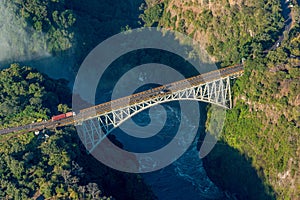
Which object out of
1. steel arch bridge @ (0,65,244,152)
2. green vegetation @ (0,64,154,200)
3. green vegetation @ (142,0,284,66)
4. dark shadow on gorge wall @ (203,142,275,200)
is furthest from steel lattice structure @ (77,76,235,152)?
dark shadow on gorge wall @ (203,142,275,200)

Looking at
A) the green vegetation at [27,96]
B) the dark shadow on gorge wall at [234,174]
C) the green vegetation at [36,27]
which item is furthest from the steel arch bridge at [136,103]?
the green vegetation at [36,27]

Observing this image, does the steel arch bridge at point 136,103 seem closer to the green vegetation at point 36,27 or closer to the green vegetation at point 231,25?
the green vegetation at point 231,25

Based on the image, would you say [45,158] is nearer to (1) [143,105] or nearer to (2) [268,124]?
(1) [143,105]

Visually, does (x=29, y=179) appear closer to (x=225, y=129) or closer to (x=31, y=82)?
(x=31, y=82)

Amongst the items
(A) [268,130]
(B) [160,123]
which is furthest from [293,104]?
(B) [160,123]

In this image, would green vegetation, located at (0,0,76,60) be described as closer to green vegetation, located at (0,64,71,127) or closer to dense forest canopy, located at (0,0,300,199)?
dense forest canopy, located at (0,0,300,199)

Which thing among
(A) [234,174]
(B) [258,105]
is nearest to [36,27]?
(B) [258,105]
